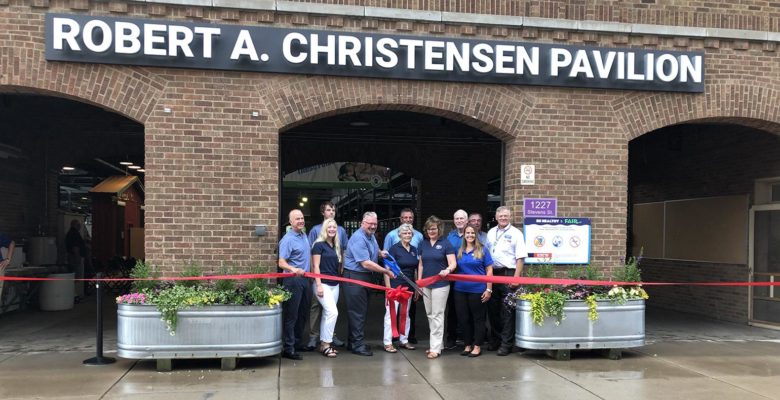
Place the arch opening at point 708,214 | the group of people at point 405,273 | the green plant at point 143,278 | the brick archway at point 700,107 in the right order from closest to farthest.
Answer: the green plant at point 143,278, the group of people at point 405,273, the brick archway at point 700,107, the arch opening at point 708,214

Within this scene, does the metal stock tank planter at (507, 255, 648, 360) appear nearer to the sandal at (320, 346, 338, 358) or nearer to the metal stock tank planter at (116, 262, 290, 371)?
the sandal at (320, 346, 338, 358)

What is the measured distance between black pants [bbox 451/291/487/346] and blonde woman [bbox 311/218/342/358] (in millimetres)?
1593

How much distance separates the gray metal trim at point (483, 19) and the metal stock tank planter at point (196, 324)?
139 inches

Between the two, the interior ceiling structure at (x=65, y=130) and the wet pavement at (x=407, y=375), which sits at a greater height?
the interior ceiling structure at (x=65, y=130)

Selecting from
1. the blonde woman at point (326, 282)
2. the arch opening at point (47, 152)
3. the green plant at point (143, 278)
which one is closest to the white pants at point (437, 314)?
the blonde woman at point (326, 282)

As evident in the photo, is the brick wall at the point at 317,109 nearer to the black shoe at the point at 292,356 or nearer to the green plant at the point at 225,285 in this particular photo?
the green plant at the point at 225,285

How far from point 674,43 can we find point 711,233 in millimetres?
4415

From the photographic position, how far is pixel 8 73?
7051 millimetres

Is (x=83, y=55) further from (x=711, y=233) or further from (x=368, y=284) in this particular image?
(x=711, y=233)

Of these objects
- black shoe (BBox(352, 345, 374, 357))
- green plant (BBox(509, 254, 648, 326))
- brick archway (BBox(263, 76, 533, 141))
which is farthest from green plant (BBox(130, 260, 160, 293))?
green plant (BBox(509, 254, 648, 326))

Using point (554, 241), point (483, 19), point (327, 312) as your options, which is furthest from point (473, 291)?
point (483, 19)

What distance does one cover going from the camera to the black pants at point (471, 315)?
288 inches

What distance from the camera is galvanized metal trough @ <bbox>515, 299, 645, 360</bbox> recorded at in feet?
23.3

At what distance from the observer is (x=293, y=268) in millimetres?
6965
